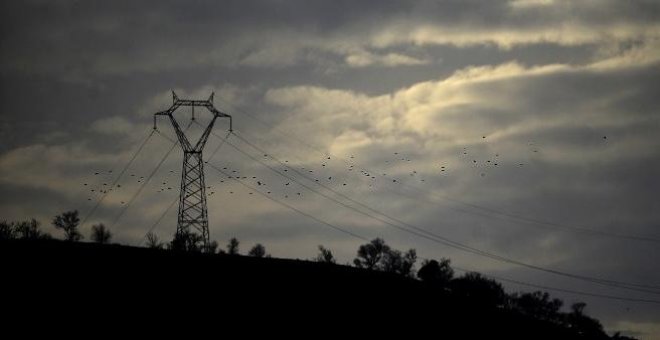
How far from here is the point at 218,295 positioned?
134 feet

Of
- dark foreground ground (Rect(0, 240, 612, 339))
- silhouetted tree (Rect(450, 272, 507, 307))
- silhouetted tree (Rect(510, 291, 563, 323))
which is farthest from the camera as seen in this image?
silhouetted tree (Rect(510, 291, 563, 323))

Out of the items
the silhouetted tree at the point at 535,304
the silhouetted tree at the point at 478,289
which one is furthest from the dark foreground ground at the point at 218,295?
the silhouetted tree at the point at 535,304

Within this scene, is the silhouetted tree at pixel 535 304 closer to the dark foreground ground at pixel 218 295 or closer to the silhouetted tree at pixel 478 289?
the silhouetted tree at pixel 478 289

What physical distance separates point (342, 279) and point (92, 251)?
17.4 meters

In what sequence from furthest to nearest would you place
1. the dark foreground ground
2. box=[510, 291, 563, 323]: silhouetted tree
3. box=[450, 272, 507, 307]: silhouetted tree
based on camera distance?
1. box=[510, 291, 563, 323]: silhouetted tree
2. box=[450, 272, 507, 307]: silhouetted tree
3. the dark foreground ground

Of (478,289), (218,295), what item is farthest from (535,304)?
(218,295)

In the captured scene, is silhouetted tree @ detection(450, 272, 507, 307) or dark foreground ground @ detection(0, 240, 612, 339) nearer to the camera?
dark foreground ground @ detection(0, 240, 612, 339)

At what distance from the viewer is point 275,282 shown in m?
46.6

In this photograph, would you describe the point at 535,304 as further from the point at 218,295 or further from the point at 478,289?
the point at 218,295

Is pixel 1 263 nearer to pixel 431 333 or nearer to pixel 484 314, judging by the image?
pixel 431 333

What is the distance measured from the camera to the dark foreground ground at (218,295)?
35062mm

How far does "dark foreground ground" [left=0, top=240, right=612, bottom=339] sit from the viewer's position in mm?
35062

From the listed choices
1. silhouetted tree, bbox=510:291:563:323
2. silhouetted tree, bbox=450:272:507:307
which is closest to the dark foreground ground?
silhouetted tree, bbox=450:272:507:307

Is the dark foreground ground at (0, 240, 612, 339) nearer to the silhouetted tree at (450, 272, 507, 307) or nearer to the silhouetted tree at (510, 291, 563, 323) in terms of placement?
the silhouetted tree at (450, 272, 507, 307)
